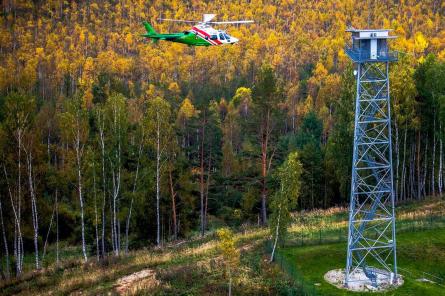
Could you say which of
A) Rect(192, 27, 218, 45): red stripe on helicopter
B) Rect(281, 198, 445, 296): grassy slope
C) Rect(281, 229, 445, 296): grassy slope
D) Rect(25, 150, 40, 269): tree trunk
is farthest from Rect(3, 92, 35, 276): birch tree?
Rect(281, 229, 445, 296): grassy slope

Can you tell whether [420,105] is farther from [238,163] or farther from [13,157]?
[13,157]

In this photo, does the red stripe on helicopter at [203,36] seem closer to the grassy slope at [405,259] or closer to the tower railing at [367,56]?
the tower railing at [367,56]

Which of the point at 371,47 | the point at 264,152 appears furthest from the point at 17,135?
the point at 371,47

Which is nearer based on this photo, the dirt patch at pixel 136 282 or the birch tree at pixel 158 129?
the dirt patch at pixel 136 282

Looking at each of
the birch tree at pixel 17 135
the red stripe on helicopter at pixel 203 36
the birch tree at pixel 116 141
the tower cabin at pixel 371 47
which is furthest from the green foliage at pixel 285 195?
the birch tree at pixel 17 135

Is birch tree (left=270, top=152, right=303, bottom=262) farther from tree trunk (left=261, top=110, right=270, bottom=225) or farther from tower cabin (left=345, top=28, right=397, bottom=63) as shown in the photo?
tree trunk (left=261, top=110, right=270, bottom=225)

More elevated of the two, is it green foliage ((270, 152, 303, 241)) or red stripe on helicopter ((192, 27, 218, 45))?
red stripe on helicopter ((192, 27, 218, 45))
